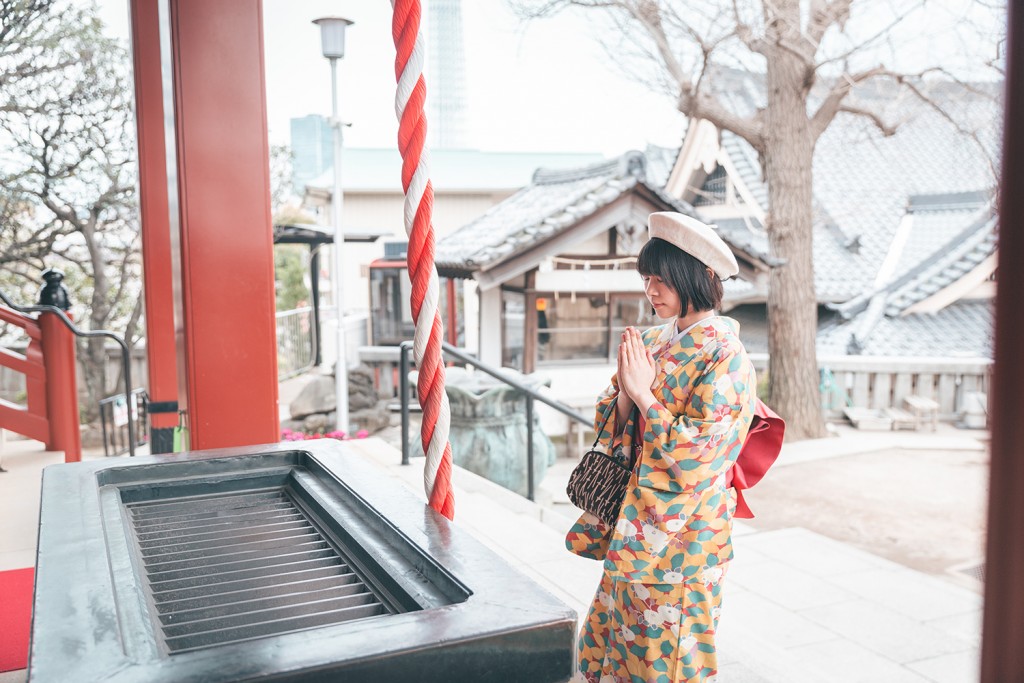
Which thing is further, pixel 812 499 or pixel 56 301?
pixel 812 499

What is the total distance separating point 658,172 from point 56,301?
17.4 m

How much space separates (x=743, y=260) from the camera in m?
10.9

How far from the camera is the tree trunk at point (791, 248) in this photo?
34.3ft

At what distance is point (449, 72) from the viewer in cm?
7194

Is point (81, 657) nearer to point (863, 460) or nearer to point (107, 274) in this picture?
point (107, 274)

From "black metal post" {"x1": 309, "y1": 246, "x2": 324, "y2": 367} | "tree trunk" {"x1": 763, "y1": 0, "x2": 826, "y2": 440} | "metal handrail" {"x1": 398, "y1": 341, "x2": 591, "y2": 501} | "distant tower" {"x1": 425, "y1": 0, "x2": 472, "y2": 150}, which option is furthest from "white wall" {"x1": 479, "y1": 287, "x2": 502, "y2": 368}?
"distant tower" {"x1": 425, "y1": 0, "x2": 472, "y2": 150}

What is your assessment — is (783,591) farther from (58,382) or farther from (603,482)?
(58,382)

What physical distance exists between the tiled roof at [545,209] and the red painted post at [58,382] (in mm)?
5739

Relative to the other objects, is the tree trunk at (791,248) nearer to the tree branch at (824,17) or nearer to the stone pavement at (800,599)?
the tree branch at (824,17)

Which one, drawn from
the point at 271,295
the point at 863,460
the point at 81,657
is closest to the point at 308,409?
the point at 863,460

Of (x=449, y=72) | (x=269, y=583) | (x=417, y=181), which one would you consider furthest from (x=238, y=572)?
(x=449, y=72)

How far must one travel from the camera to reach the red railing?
517 cm

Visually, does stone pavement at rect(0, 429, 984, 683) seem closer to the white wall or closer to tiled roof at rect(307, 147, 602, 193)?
the white wall

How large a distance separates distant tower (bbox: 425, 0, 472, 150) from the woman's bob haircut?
2774 inches
